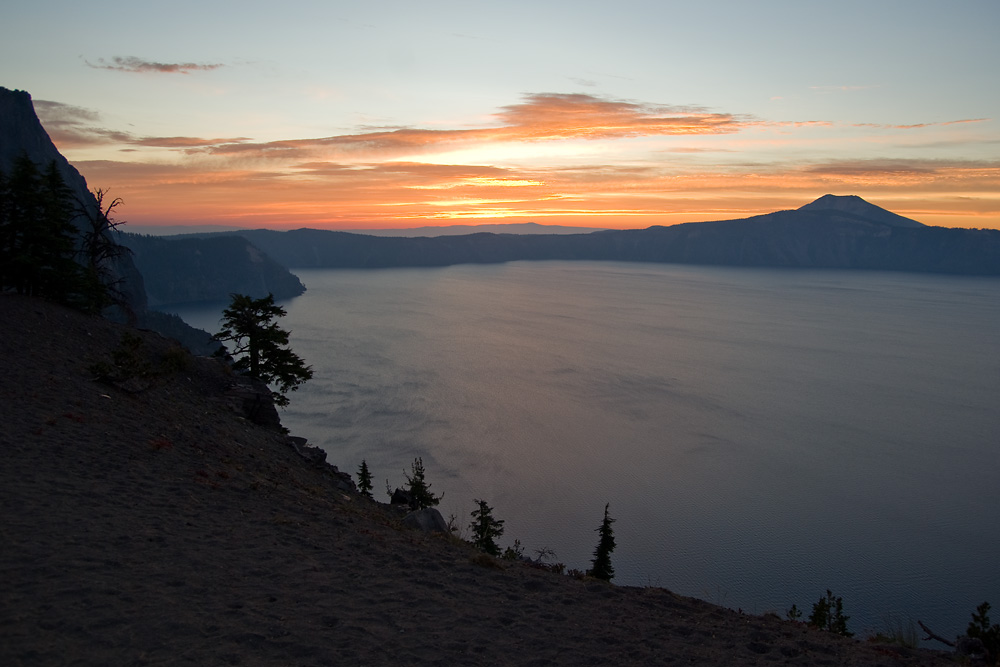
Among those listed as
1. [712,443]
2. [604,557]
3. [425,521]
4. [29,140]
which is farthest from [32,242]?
[29,140]

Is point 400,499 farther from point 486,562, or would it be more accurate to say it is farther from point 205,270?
point 205,270

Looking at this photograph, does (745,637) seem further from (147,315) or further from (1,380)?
(147,315)

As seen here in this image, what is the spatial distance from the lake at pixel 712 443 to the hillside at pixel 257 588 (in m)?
18.1

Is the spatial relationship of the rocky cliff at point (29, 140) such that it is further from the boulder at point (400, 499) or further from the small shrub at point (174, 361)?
the boulder at point (400, 499)

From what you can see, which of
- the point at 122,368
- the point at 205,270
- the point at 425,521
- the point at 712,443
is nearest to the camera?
the point at 425,521

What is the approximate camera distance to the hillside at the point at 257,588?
21.7 feet

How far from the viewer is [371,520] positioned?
40.3ft

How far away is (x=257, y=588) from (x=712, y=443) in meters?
45.0

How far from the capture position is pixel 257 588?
26.3 ft

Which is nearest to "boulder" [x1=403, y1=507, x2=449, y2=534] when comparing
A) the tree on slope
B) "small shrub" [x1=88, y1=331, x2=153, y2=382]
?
"small shrub" [x1=88, y1=331, x2=153, y2=382]

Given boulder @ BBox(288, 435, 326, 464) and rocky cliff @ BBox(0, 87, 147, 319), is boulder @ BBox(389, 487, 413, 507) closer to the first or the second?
boulder @ BBox(288, 435, 326, 464)

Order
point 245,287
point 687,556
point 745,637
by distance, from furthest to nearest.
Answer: point 245,287, point 687,556, point 745,637

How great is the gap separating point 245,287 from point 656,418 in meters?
151

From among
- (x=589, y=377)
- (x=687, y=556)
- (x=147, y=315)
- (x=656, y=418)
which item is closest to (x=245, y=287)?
(x=147, y=315)
